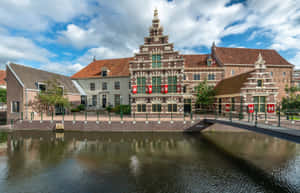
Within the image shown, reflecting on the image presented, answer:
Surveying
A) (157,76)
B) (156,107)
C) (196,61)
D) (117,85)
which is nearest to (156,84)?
(157,76)

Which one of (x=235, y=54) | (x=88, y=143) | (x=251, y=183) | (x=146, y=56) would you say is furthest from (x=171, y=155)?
(x=235, y=54)

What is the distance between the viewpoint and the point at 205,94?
21.9 metres

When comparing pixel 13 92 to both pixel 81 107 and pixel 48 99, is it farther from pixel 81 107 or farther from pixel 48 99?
pixel 81 107

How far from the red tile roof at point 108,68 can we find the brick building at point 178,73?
0.22 m

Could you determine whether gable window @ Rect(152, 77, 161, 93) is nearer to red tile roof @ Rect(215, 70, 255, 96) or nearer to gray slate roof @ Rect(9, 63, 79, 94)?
red tile roof @ Rect(215, 70, 255, 96)

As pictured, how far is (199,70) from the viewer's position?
24094 mm

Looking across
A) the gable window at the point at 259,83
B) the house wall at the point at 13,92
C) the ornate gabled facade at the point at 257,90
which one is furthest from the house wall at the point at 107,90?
the gable window at the point at 259,83

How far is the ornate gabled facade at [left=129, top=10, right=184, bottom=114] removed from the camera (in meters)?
18.7

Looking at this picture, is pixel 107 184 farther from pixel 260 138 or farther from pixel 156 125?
pixel 260 138

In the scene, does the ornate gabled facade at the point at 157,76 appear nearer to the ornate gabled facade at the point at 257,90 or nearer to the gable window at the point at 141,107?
the gable window at the point at 141,107

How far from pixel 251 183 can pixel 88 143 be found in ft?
40.8

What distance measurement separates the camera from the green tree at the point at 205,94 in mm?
21891

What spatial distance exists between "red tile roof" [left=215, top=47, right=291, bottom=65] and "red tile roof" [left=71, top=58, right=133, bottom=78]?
18.5m

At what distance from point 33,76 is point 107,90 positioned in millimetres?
11772
